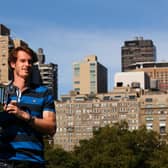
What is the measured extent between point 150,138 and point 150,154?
3112mm

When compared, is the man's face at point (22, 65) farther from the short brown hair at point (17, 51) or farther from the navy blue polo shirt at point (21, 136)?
the navy blue polo shirt at point (21, 136)

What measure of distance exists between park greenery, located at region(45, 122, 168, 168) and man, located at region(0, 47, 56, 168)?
6778 centimetres

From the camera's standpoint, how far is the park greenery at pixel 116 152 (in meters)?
77.3

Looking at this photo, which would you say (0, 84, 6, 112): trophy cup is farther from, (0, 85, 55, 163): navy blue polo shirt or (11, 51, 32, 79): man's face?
(11, 51, 32, 79): man's face

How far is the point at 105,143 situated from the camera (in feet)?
275

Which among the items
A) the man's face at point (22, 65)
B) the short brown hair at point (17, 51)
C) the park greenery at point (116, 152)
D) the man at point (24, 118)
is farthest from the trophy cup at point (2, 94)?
the park greenery at point (116, 152)

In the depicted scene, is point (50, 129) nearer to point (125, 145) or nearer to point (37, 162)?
point (37, 162)

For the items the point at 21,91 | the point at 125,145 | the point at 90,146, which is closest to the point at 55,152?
the point at 90,146

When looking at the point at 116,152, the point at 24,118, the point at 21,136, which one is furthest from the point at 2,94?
the point at 116,152

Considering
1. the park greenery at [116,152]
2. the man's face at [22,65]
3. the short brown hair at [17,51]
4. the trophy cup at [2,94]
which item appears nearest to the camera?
→ the trophy cup at [2,94]

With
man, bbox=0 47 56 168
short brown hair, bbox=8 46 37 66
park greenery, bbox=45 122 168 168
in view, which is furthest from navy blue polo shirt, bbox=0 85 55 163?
park greenery, bbox=45 122 168 168

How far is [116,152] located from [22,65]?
238ft

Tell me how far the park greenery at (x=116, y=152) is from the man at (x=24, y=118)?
67776 millimetres

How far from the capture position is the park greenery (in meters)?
77.3
